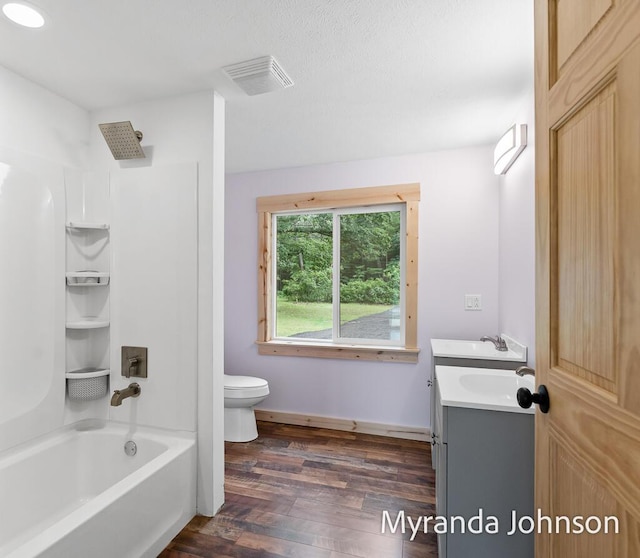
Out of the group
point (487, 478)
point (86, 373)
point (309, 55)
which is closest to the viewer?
point (487, 478)

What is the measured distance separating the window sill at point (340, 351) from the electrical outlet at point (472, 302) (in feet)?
1.77

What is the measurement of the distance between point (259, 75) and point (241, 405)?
2.28 meters

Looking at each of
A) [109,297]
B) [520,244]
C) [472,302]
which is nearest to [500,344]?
[472,302]

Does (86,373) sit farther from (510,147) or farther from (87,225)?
(510,147)

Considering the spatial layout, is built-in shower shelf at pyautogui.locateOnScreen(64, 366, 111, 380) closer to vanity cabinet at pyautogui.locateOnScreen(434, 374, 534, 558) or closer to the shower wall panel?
the shower wall panel

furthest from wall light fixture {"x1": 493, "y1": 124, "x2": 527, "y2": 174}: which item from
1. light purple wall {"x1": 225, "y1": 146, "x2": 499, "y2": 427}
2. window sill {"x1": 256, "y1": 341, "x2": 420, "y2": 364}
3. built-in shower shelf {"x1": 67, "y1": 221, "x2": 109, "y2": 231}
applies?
built-in shower shelf {"x1": 67, "y1": 221, "x2": 109, "y2": 231}

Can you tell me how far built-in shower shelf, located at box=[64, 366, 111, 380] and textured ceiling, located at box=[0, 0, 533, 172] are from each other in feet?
5.28

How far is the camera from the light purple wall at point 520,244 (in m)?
1.93

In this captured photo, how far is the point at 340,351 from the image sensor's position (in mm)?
3051

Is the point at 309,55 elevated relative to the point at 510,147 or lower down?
elevated

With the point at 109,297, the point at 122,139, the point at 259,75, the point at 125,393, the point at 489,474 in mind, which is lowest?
the point at 489,474

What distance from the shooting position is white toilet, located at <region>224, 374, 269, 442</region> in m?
2.69

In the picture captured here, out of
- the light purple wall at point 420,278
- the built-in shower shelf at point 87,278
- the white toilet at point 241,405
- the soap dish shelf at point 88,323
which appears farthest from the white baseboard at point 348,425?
the built-in shower shelf at point 87,278

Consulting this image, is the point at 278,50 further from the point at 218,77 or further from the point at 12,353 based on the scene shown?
the point at 12,353
